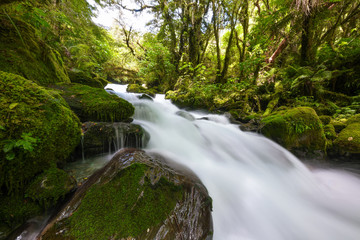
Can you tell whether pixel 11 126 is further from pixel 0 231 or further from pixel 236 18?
pixel 236 18

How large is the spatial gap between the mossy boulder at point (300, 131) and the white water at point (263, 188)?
0.31 metres

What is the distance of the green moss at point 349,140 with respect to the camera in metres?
3.32

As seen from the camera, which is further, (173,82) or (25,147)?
(173,82)

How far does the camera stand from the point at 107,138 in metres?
2.77

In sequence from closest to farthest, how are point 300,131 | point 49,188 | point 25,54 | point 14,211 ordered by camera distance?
point 14,211
point 49,188
point 25,54
point 300,131

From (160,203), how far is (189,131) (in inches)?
130

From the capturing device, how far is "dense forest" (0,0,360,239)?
147 centimetres

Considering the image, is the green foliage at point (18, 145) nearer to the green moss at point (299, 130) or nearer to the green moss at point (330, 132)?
the green moss at point (299, 130)

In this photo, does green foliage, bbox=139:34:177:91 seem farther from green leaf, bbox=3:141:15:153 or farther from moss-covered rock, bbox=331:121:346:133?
green leaf, bbox=3:141:15:153

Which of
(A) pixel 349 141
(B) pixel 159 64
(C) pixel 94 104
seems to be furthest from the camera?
(B) pixel 159 64

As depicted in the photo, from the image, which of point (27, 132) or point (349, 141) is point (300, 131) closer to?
point (349, 141)

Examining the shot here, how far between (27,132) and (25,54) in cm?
276

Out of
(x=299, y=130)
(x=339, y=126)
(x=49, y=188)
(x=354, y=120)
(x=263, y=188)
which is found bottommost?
(x=263, y=188)

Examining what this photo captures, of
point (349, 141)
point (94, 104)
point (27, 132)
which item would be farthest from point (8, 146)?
point (349, 141)
